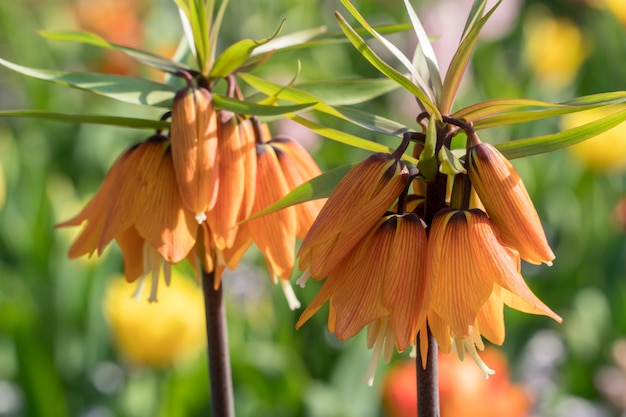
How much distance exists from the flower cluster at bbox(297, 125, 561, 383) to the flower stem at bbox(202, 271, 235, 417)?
131mm

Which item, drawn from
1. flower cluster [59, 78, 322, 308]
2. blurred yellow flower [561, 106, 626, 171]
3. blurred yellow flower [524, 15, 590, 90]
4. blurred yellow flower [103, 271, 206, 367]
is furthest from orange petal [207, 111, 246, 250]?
blurred yellow flower [524, 15, 590, 90]

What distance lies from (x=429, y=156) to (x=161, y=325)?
125 cm

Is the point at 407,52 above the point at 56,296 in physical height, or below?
above

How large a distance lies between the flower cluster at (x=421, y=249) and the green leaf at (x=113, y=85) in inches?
7.7

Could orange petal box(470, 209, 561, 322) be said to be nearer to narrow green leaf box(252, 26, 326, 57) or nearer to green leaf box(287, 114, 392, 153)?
green leaf box(287, 114, 392, 153)

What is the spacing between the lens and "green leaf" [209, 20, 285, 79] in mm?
683

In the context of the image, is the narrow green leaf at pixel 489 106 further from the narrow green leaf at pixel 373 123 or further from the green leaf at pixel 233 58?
the green leaf at pixel 233 58

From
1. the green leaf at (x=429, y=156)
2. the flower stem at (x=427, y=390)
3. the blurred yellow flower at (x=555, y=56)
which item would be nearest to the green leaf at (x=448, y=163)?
the green leaf at (x=429, y=156)

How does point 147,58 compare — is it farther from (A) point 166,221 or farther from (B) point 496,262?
A: (B) point 496,262

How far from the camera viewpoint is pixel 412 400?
1380 millimetres

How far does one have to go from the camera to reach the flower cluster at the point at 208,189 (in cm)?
68

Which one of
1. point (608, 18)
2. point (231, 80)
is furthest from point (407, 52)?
point (231, 80)

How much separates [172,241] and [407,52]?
2.59 m

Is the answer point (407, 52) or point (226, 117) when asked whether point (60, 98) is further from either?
point (226, 117)
